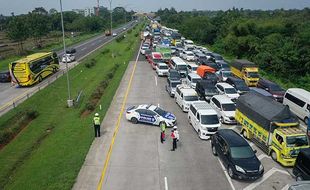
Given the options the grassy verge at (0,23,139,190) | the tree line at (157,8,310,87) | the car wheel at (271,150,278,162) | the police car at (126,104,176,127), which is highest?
the tree line at (157,8,310,87)

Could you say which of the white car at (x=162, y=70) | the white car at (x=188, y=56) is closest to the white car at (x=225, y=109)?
the white car at (x=162, y=70)

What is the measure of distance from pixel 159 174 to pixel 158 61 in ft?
105

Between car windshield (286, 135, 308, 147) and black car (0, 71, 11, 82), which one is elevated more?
car windshield (286, 135, 308, 147)

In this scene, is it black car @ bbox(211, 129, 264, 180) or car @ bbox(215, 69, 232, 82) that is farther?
car @ bbox(215, 69, 232, 82)

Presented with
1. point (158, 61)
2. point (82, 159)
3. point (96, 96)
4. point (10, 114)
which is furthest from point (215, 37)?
point (82, 159)

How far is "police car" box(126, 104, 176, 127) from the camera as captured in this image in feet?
79.7

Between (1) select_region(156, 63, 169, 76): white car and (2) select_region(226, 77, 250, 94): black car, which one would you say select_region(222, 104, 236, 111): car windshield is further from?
(1) select_region(156, 63, 169, 76): white car

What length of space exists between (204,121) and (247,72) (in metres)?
17.4

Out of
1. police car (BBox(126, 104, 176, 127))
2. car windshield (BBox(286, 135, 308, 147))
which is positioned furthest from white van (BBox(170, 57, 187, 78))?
car windshield (BBox(286, 135, 308, 147))

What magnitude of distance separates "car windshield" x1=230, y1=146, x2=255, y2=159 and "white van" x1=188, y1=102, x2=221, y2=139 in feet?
14.7

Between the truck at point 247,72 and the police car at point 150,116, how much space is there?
16199 millimetres

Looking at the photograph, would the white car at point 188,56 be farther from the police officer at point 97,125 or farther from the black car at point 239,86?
the police officer at point 97,125

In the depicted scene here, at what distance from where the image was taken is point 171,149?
2045 cm

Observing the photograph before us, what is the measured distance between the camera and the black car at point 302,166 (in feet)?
51.7
